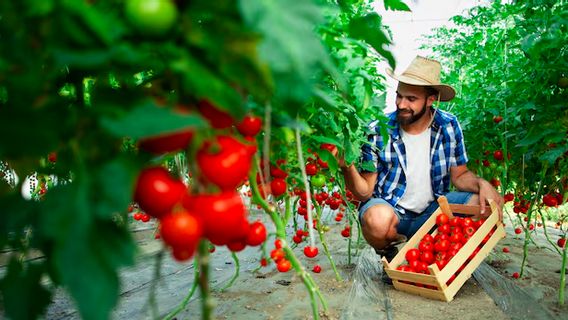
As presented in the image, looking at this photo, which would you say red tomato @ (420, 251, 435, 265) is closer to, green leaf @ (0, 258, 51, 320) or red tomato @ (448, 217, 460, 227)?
red tomato @ (448, 217, 460, 227)

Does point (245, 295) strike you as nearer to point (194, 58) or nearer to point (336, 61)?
point (336, 61)

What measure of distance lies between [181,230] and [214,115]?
160 mm

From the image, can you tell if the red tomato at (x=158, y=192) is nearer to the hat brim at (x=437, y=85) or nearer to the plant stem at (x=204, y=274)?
the plant stem at (x=204, y=274)

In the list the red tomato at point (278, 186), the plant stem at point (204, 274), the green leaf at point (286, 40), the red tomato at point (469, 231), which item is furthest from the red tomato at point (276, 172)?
the red tomato at point (469, 231)

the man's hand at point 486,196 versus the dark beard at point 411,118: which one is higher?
the dark beard at point 411,118

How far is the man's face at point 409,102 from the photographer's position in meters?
2.85

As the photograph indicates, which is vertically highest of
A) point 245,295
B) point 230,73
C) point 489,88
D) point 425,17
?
point 425,17

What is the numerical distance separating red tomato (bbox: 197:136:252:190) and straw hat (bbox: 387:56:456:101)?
2.36 metres

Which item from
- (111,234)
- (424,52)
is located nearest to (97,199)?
(111,234)

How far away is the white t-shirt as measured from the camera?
2.97m

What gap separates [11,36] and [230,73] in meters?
0.29

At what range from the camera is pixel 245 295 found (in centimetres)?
243

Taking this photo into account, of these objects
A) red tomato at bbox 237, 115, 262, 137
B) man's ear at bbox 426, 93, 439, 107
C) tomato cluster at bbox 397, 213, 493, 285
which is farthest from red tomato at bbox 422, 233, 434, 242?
red tomato at bbox 237, 115, 262, 137

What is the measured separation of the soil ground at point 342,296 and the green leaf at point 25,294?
121 centimetres
